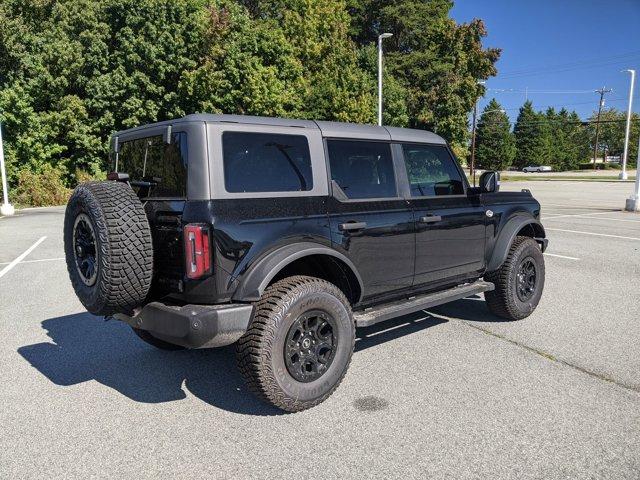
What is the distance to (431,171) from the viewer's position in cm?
478

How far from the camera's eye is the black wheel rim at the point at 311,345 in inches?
134

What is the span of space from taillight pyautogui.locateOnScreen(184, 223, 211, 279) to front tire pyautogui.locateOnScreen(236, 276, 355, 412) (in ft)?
1.49

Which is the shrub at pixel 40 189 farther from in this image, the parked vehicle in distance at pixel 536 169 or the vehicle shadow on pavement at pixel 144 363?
the parked vehicle in distance at pixel 536 169

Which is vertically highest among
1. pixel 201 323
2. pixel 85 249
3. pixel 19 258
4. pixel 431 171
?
pixel 431 171

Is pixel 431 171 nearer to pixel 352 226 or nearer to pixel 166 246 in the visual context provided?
pixel 352 226

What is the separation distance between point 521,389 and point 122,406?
2855 millimetres

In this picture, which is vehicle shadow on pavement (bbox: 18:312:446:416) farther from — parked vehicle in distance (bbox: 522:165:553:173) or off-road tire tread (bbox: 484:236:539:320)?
parked vehicle in distance (bbox: 522:165:553:173)

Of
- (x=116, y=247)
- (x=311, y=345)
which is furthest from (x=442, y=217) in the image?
(x=116, y=247)

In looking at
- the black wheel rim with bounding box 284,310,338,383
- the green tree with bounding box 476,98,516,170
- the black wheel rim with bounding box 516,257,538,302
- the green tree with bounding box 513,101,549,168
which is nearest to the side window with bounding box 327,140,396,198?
the black wheel rim with bounding box 284,310,338,383

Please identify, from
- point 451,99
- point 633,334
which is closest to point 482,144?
point 451,99

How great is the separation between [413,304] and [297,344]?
124 cm

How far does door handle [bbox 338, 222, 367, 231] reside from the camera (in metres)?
3.77

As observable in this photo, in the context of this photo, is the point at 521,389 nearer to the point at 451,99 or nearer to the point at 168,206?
the point at 168,206

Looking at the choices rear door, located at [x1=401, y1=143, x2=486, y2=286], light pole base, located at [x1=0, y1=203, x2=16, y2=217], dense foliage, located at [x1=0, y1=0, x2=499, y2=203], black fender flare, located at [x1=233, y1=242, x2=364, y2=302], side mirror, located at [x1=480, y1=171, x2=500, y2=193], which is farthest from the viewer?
dense foliage, located at [x1=0, y1=0, x2=499, y2=203]
